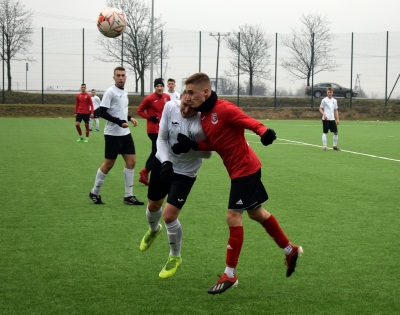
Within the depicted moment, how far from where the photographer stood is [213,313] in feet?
16.1

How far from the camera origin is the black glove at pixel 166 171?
5.55 metres

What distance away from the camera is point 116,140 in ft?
33.2

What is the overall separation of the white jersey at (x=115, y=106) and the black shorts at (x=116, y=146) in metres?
0.07

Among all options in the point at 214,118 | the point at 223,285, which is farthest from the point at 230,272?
the point at 214,118

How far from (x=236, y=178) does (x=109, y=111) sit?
16.7 feet

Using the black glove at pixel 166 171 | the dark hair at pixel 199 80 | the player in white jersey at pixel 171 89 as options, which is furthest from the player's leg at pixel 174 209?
the player in white jersey at pixel 171 89

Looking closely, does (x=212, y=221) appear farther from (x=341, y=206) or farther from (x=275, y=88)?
(x=275, y=88)

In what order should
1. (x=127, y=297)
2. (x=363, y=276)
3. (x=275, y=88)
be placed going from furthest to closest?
(x=275, y=88)
(x=363, y=276)
(x=127, y=297)

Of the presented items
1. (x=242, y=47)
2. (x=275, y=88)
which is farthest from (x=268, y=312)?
(x=242, y=47)

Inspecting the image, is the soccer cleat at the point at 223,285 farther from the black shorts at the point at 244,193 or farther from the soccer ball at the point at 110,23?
the soccer ball at the point at 110,23

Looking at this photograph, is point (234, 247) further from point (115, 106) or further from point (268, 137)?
point (115, 106)

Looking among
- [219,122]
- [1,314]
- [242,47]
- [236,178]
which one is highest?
[242,47]

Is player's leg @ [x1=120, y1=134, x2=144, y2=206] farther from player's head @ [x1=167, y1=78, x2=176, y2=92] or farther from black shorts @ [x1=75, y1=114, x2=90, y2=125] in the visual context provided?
black shorts @ [x1=75, y1=114, x2=90, y2=125]

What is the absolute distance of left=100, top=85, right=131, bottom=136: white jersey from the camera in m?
10.2
